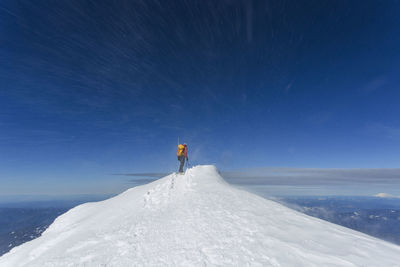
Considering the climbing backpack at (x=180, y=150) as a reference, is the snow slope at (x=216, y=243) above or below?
below

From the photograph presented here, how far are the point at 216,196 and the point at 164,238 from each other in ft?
16.2

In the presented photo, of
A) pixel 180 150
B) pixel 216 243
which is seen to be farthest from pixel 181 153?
pixel 216 243

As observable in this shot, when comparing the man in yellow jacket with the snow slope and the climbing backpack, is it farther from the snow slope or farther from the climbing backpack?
the snow slope

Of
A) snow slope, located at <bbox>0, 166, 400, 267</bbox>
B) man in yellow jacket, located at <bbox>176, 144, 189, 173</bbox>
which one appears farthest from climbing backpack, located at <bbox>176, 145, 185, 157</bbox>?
snow slope, located at <bbox>0, 166, 400, 267</bbox>

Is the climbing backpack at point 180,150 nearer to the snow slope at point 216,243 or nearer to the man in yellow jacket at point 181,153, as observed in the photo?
the man in yellow jacket at point 181,153

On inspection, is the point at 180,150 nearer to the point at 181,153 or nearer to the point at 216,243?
the point at 181,153

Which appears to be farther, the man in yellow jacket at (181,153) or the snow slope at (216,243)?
the man in yellow jacket at (181,153)

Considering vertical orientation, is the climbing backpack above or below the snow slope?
above

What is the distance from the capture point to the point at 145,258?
4961 mm

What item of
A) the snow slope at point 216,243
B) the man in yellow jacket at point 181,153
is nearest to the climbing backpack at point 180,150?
the man in yellow jacket at point 181,153

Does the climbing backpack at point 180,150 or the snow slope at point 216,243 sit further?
the climbing backpack at point 180,150

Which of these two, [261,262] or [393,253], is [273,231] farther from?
[393,253]

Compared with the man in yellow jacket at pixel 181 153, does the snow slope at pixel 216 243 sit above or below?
below

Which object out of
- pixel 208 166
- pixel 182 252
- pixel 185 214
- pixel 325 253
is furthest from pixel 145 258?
pixel 208 166
